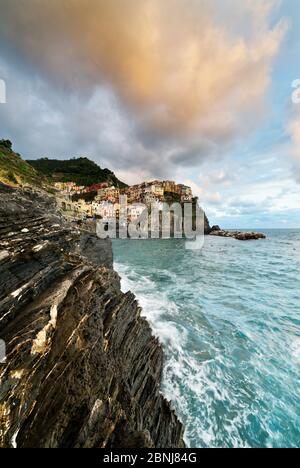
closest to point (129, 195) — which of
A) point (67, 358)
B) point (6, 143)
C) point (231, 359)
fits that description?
point (6, 143)

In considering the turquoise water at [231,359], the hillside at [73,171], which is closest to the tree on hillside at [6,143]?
the hillside at [73,171]

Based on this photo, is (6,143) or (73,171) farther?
(73,171)

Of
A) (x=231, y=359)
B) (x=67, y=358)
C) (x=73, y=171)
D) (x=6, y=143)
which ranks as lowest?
(x=231, y=359)

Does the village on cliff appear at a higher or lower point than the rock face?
higher

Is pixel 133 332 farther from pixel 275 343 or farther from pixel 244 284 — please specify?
pixel 244 284

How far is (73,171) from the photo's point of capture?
143500 millimetres

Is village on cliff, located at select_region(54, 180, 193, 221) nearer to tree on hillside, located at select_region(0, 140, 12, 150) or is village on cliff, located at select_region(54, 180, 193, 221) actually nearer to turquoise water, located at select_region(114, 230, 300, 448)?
tree on hillside, located at select_region(0, 140, 12, 150)

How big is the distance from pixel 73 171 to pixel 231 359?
159 metres

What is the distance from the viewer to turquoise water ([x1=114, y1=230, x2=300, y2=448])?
5543 mm

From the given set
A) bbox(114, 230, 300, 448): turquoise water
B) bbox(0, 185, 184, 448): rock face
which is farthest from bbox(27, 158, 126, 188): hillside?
bbox(0, 185, 184, 448): rock face

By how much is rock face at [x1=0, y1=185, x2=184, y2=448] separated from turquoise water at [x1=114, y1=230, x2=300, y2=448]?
1.12 metres

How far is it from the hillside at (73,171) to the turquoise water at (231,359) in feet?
426

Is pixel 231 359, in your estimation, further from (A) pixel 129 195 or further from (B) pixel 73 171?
(B) pixel 73 171
